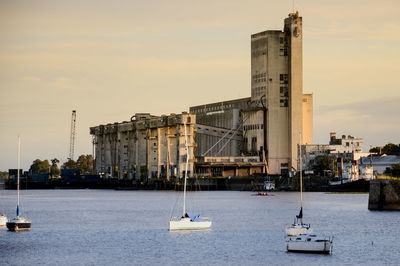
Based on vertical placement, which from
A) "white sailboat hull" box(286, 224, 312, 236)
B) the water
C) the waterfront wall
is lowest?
the water

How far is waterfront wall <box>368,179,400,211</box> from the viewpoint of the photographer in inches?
3905

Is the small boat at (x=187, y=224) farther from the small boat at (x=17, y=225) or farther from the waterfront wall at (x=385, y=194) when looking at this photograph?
the waterfront wall at (x=385, y=194)

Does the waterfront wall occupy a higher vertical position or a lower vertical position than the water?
higher

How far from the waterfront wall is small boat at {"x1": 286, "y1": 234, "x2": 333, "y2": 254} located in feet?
111

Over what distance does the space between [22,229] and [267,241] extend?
1052 inches

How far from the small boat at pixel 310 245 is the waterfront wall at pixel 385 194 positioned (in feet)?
111

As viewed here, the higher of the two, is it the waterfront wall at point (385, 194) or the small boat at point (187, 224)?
the waterfront wall at point (385, 194)

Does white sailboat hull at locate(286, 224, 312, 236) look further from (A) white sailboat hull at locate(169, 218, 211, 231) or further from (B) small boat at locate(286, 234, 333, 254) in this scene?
(A) white sailboat hull at locate(169, 218, 211, 231)

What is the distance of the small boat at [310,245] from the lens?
66.1 meters

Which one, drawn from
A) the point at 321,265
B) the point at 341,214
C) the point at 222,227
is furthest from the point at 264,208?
the point at 321,265

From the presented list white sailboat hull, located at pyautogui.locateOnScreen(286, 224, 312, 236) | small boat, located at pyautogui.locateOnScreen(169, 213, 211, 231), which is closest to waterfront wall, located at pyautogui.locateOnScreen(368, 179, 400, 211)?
small boat, located at pyautogui.locateOnScreen(169, 213, 211, 231)

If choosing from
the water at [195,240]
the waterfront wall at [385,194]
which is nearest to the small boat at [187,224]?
the water at [195,240]

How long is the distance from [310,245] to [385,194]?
38794mm

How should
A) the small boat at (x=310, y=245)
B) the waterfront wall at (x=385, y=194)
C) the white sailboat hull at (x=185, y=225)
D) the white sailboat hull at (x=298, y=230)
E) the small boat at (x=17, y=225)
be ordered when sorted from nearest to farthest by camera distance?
the small boat at (x=310, y=245), the white sailboat hull at (x=298, y=230), the white sailboat hull at (x=185, y=225), the small boat at (x=17, y=225), the waterfront wall at (x=385, y=194)
